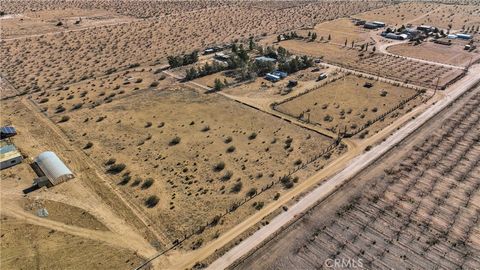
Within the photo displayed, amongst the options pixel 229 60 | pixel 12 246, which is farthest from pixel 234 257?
pixel 229 60

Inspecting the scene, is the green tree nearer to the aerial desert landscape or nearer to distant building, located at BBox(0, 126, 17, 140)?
the aerial desert landscape

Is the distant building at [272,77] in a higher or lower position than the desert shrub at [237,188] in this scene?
higher

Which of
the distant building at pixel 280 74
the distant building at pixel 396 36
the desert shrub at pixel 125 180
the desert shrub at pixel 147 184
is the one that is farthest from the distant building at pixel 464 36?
the desert shrub at pixel 125 180

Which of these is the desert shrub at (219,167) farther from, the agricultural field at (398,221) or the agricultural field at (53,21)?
the agricultural field at (53,21)

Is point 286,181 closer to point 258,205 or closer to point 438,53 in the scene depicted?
point 258,205

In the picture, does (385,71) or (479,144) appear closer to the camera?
(479,144)

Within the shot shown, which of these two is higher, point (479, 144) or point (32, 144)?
point (32, 144)

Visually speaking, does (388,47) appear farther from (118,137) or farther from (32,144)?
(32,144)

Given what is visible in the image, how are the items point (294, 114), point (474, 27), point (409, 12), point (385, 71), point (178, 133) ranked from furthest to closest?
point (409, 12) < point (474, 27) < point (385, 71) < point (294, 114) < point (178, 133)
